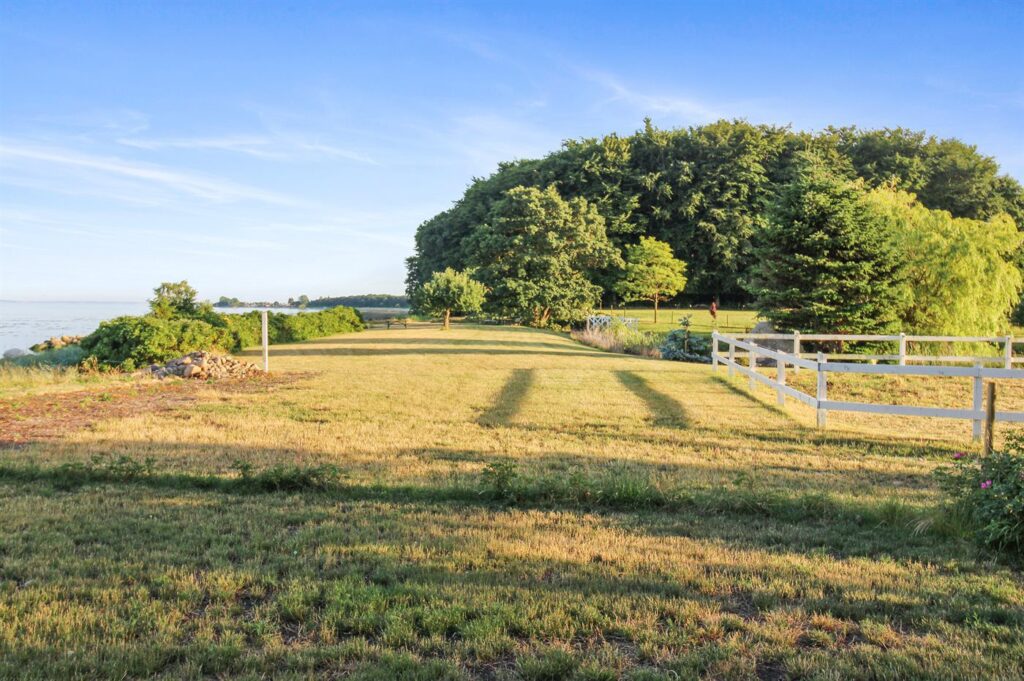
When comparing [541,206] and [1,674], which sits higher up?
[541,206]

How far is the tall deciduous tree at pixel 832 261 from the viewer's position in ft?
68.9

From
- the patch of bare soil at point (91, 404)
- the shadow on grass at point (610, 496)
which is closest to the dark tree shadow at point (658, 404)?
the shadow on grass at point (610, 496)

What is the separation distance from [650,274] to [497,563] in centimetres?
4393

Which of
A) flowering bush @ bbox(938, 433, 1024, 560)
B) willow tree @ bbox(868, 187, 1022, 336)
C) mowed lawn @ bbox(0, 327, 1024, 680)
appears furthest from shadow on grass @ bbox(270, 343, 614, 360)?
flowering bush @ bbox(938, 433, 1024, 560)

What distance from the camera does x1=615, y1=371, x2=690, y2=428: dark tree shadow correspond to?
34.7 feet

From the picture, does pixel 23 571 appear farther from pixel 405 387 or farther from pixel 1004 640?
pixel 405 387

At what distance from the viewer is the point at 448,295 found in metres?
35.5

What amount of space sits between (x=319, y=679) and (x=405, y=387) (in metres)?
11.8

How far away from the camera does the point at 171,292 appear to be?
→ 26.0 metres

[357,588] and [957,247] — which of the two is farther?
[957,247]

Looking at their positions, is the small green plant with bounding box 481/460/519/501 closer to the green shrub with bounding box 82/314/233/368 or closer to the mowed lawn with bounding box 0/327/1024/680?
the mowed lawn with bounding box 0/327/1024/680

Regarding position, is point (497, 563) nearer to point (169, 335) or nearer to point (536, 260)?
point (169, 335)

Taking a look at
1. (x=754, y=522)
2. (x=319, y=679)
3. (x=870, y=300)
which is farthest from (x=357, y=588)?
(x=870, y=300)

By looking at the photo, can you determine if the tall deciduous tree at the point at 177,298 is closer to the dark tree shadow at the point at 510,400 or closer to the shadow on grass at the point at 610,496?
the dark tree shadow at the point at 510,400
